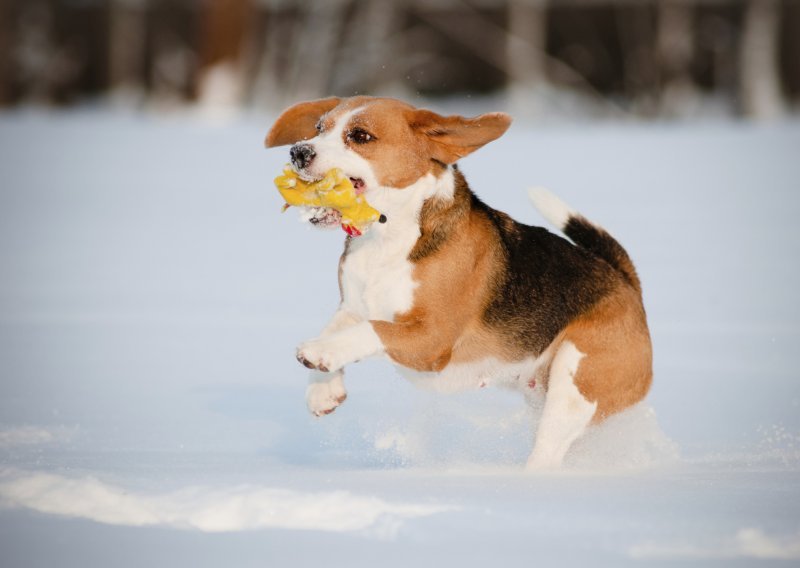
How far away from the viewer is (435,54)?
2189 centimetres

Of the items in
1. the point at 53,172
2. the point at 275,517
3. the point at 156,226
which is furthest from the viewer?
the point at 53,172

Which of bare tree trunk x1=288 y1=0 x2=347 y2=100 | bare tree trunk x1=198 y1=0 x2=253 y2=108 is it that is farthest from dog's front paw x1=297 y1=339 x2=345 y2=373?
bare tree trunk x1=288 y1=0 x2=347 y2=100

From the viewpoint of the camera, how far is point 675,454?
5777 millimetres

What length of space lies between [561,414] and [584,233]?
1.05 metres

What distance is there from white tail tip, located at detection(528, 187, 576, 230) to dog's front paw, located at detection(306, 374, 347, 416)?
4.42 ft

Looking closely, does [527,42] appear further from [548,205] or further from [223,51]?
[548,205]

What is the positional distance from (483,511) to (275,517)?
0.72 m

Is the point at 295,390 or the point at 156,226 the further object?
the point at 156,226

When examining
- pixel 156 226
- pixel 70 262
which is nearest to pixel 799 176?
pixel 156 226

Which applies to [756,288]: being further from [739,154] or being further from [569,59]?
[569,59]

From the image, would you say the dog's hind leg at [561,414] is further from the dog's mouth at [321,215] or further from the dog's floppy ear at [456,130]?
the dog's mouth at [321,215]

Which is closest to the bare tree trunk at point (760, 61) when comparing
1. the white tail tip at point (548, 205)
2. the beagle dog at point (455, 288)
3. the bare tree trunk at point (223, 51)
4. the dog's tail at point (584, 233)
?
the bare tree trunk at point (223, 51)

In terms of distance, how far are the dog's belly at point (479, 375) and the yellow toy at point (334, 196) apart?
0.69 metres

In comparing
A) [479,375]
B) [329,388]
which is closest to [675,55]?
[479,375]
